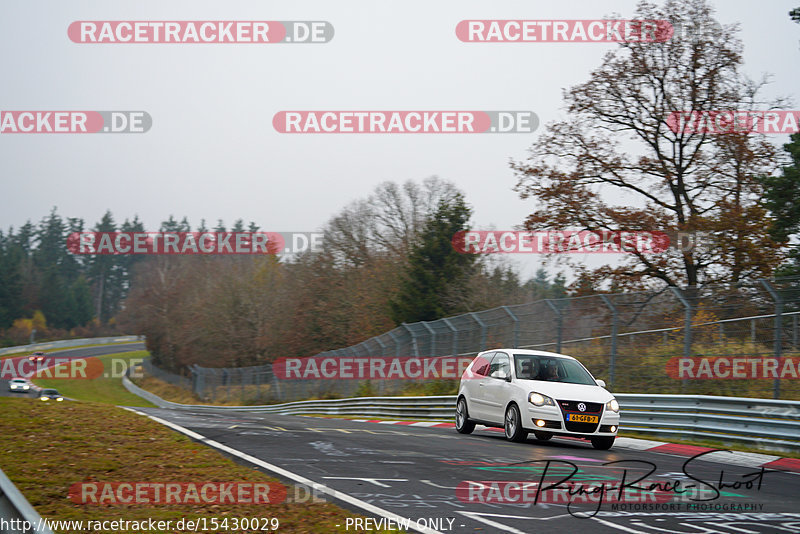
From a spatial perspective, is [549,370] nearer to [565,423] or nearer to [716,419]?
[565,423]

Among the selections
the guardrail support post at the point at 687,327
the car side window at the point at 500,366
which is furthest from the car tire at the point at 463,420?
the guardrail support post at the point at 687,327

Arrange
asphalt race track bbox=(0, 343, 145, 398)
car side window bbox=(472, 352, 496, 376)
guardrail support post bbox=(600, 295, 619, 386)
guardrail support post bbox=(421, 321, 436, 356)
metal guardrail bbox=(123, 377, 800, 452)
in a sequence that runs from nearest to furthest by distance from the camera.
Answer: metal guardrail bbox=(123, 377, 800, 452) < car side window bbox=(472, 352, 496, 376) < guardrail support post bbox=(600, 295, 619, 386) < guardrail support post bbox=(421, 321, 436, 356) < asphalt race track bbox=(0, 343, 145, 398)

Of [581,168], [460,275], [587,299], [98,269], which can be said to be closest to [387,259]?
[460,275]

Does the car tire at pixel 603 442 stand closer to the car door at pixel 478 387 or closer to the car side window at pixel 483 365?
the car door at pixel 478 387

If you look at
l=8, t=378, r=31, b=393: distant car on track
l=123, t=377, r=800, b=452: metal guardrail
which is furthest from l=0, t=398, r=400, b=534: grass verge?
l=8, t=378, r=31, b=393: distant car on track

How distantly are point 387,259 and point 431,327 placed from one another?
119 ft

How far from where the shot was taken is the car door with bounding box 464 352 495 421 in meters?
14.9

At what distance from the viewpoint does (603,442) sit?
13117 mm

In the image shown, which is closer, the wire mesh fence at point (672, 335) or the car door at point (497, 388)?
the wire mesh fence at point (672, 335)

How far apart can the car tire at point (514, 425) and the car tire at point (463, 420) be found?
5.82 feet

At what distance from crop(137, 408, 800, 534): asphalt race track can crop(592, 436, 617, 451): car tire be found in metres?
0.14

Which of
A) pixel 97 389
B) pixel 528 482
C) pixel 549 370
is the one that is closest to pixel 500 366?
pixel 549 370

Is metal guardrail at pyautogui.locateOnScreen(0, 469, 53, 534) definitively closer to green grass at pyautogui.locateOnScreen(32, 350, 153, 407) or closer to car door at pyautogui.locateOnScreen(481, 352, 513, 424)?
car door at pyautogui.locateOnScreen(481, 352, 513, 424)

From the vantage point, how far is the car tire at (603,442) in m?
13.0
